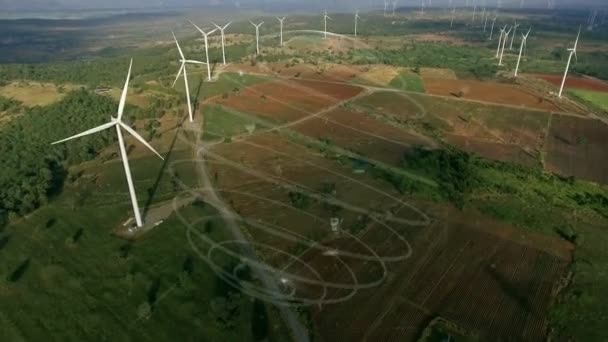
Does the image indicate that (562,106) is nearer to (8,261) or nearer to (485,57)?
(485,57)

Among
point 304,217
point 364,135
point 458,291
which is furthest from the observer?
point 364,135

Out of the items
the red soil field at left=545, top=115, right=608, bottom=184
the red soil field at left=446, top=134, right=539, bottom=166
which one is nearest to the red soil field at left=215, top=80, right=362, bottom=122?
the red soil field at left=446, top=134, right=539, bottom=166

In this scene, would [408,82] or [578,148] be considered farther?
[408,82]

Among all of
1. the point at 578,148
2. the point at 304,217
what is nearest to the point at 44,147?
the point at 304,217

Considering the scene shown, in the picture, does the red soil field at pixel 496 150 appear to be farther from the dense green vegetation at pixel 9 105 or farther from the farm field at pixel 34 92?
the dense green vegetation at pixel 9 105

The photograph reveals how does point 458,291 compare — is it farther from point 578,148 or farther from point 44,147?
point 44,147

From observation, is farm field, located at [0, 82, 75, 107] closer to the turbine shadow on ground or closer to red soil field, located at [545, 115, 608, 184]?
the turbine shadow on ground
